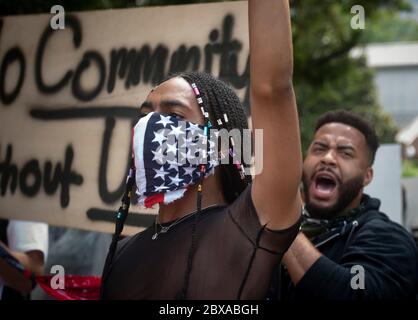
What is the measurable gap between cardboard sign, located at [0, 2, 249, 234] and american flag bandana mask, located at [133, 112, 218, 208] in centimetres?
85

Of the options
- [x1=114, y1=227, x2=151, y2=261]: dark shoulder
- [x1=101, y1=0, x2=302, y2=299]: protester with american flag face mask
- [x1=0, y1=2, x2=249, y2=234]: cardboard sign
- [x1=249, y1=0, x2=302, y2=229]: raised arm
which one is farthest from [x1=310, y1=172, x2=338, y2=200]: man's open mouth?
[x1=249, y1=0, x2=302, y2=229]: raised arm

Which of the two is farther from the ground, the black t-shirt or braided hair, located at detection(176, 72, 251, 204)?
braided hair, located at detection(176, 72, 251, 204)

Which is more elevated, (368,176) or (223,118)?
(368,176)

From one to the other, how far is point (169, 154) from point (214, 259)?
1.11 ft

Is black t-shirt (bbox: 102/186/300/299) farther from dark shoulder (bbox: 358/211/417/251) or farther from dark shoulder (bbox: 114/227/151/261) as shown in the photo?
dark shoulder (bbox: 358/211/417/251)

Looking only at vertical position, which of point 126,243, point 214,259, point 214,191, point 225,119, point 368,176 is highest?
point 368,176

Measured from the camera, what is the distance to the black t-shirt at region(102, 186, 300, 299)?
5.19 ft

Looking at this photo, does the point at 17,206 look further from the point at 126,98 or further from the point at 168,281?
the point at 168,281

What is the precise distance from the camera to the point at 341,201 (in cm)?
269

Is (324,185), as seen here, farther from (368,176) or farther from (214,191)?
(214,191)

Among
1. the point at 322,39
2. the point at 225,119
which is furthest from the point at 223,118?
the point at 322,39

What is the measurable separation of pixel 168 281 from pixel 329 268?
77 centimetres

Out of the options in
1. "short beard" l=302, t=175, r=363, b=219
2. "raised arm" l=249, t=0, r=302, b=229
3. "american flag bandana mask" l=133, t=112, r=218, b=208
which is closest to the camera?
"raised arm" l=249, t=0, r=302, b=229

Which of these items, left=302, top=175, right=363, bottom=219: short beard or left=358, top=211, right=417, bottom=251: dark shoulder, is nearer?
left=358, top=211, right=417, bottom=251: dark shoulder
